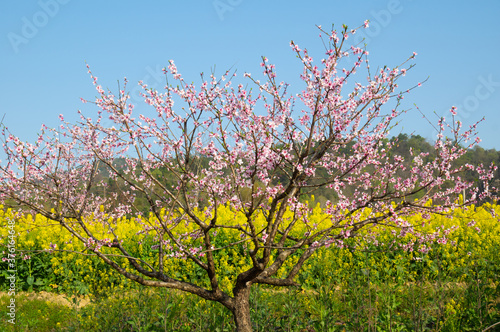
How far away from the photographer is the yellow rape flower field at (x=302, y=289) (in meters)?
5.06

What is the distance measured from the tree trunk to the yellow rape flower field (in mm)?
234

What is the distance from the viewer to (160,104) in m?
4.74

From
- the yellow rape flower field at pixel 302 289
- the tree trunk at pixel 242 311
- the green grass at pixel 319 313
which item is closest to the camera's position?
the green grass at pixel 319 313

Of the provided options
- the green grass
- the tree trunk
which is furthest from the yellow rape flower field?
the tree trunk

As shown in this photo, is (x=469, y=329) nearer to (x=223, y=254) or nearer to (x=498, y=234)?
(x=223, y=254)

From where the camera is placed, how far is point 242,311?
496 centimetres

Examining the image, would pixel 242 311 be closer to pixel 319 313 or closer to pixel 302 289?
pixel 319 313

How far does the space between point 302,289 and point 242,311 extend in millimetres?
1676

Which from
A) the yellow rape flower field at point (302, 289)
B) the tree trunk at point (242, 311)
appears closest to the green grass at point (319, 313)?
the yellow rape flower field at point (302, 289)

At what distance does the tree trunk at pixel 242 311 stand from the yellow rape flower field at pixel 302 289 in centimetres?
23

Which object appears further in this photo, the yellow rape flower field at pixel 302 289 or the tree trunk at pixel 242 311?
the yellow rape flower field at pixel 302 289

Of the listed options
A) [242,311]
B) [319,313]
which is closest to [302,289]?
[319,313]

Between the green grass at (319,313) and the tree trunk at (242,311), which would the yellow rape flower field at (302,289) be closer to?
the green grass at (319,313)

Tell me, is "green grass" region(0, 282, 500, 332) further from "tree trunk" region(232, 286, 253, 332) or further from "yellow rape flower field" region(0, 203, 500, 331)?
"tree trunk" region(232, 286, 253, 332)
